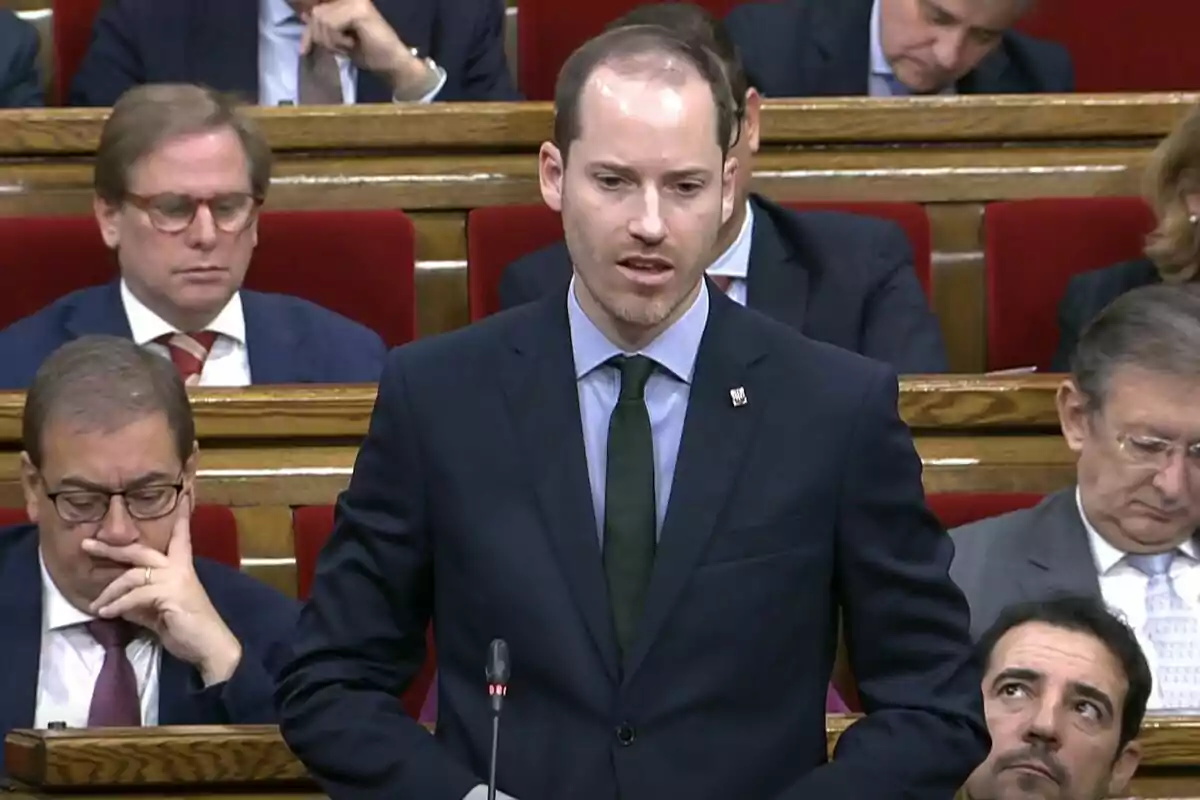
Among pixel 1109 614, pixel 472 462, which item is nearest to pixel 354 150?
pixel 1109 614

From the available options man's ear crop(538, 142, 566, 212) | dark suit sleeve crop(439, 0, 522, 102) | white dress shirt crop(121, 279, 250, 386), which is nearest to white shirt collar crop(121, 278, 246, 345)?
white dress shirt crop(121, 279, 250, 386)

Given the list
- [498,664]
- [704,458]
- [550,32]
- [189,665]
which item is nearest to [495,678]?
[498,664]

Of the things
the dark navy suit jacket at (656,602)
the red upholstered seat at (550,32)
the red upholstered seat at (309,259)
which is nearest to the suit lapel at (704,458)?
the dark navy suit jacket at (656,602)

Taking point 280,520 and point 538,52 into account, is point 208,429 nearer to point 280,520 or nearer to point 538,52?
point 280,520

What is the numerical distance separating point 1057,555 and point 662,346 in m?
0.44

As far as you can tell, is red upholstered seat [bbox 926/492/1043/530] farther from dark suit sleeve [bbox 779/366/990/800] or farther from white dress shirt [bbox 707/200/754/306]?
dark suit sleeve [bbox 779/366/990/800]

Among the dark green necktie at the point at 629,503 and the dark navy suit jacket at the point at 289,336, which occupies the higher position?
the dark navy suit jacket at the point at 289,336

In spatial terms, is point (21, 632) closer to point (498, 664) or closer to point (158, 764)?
point (158, 764)

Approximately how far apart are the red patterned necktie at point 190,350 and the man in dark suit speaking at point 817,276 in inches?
7.2

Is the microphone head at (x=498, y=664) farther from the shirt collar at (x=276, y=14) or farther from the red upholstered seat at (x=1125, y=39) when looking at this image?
the red upholstered seat at (x=1125, y=39)

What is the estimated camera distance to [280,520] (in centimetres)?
123

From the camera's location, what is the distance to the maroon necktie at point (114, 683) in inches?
41.9

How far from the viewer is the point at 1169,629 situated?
1.17 m

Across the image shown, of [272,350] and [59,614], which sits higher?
[272,350]
